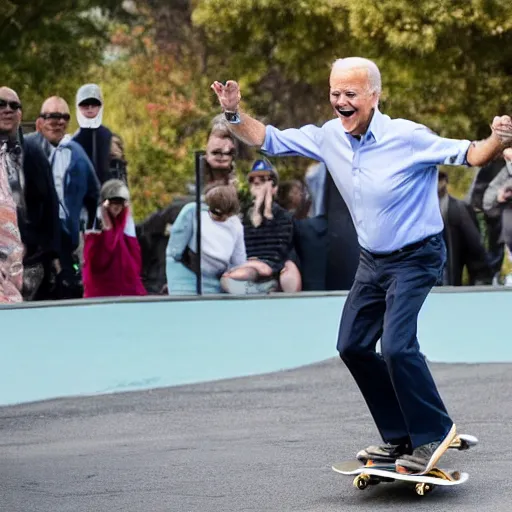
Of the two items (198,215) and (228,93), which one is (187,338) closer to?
(198,215)

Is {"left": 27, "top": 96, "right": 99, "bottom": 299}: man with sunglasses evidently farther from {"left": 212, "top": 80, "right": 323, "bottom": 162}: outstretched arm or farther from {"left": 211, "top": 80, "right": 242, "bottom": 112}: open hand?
{"left": 211, "top": 80, "right": 242, "bottom": 112}: open hand

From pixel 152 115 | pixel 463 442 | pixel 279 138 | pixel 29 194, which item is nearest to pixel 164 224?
pixel 152 115

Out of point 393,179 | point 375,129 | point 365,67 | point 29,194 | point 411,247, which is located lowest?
point 29,194

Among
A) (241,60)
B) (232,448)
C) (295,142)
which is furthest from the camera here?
(241,60)

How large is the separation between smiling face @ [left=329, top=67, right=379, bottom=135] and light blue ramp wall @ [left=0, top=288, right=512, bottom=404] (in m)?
4.75

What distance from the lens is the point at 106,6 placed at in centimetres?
1229

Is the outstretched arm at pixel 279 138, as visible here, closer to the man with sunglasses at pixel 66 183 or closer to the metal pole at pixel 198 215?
the man with sunglasses at pixel 66 183

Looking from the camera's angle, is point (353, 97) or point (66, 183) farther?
point (66, 183)

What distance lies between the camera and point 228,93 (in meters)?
6.70

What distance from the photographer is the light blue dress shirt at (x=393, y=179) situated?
6.64 m

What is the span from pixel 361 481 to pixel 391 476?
19 centimetres

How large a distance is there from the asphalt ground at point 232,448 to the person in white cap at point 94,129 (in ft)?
6.94

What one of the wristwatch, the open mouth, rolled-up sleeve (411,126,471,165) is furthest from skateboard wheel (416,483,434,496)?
the wristwatch

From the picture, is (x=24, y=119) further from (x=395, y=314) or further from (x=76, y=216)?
(x=395, y=314)
